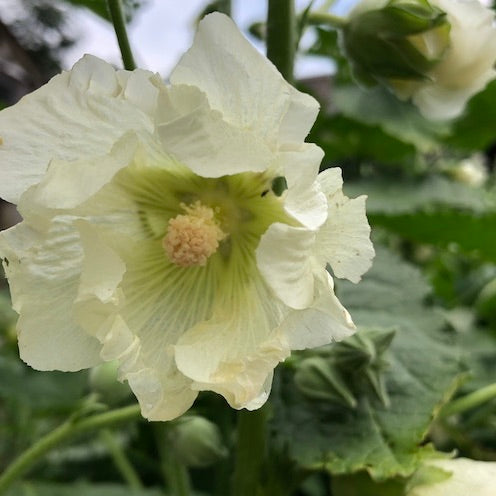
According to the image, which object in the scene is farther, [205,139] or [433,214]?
[433,214]

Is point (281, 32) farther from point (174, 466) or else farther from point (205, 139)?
point (174, 466)

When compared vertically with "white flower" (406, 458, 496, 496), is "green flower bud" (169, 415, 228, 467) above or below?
below

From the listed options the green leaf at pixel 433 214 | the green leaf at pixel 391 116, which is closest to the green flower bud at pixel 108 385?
the green leaf at pixel 433 214

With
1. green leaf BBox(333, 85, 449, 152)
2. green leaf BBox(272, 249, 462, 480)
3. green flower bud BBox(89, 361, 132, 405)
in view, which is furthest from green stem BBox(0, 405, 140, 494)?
green leaf BBox(333, 85, 449, 152)

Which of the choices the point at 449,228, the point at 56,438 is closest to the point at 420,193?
the point at 449,228

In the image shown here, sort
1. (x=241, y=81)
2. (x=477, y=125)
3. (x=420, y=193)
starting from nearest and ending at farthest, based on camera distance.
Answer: (x=241, y=81) → (x=420, y=193) → (x=477, y=125)

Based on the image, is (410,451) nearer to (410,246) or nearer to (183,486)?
(183,486)

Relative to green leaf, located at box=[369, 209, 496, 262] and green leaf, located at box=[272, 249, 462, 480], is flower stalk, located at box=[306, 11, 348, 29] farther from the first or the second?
green leaf, located at box=[369, 209, 496, 262]
